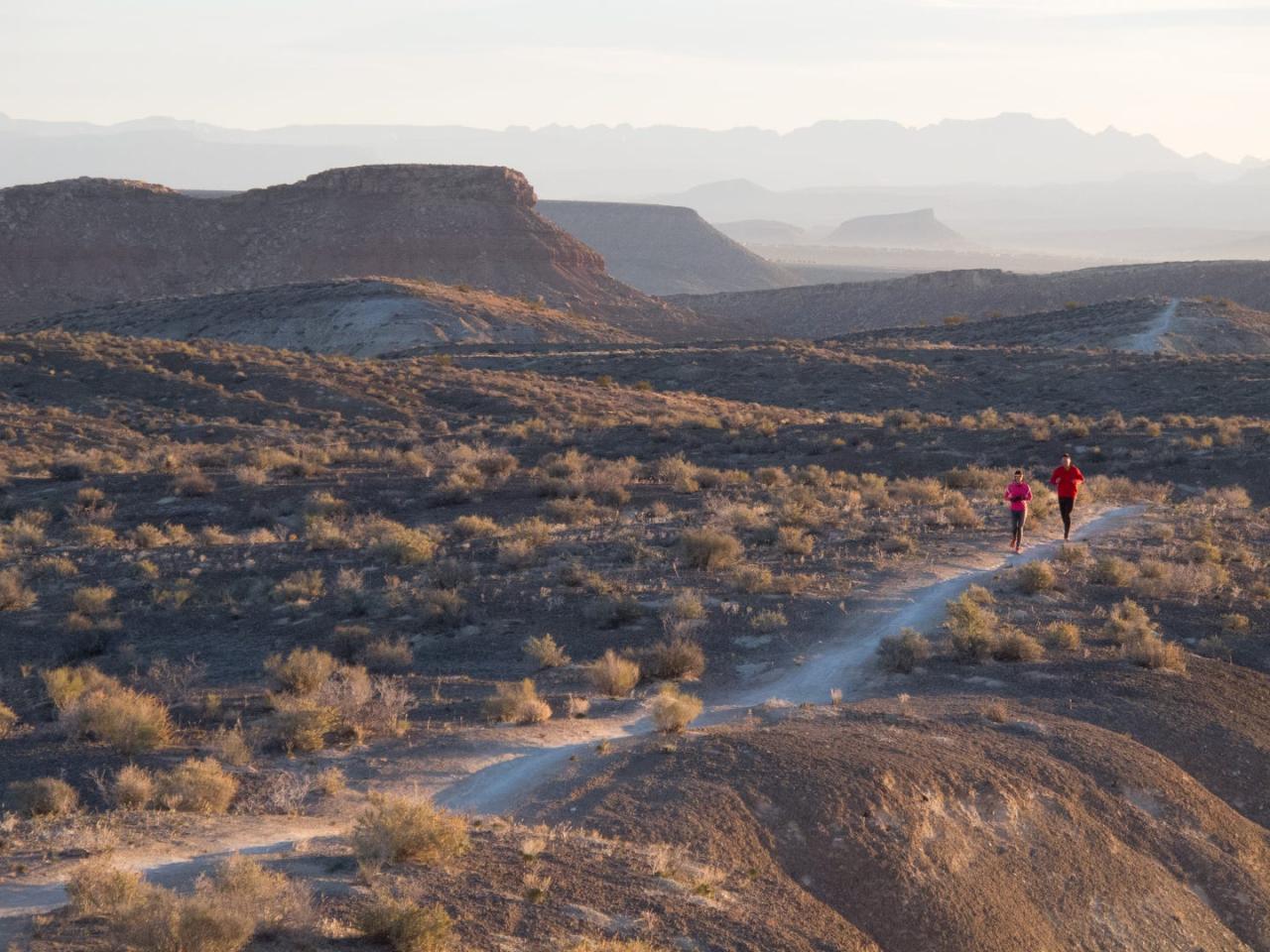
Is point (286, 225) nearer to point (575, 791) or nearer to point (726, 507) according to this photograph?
point (726, 507)

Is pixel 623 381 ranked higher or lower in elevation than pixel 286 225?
lower

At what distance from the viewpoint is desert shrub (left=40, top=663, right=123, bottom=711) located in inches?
426

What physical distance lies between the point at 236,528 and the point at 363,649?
8433 mm

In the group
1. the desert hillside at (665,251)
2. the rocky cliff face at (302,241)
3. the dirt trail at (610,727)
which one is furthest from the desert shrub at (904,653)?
the desert hillside at (665,251)

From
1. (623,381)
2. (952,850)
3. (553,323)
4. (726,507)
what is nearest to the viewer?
(952,850)

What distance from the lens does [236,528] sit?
2072 cm

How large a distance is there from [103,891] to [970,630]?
9.00 m

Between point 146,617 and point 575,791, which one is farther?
point 146,617

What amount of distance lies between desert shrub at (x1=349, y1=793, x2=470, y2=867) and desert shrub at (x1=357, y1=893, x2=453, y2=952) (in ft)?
2.36

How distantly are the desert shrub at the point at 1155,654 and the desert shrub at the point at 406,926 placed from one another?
8.96 metres

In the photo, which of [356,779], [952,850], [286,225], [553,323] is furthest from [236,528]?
[286,225]

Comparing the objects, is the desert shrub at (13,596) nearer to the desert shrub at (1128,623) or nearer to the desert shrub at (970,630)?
the desert shrub at (970,630)

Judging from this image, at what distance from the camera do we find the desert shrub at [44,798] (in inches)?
322

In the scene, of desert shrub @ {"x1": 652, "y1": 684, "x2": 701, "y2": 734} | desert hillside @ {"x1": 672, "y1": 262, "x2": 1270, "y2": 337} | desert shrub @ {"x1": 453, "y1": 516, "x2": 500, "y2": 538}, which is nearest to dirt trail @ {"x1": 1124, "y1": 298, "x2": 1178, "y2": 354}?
desert hillside @ {"x1": 672, "y1": 262, "x2": 1270, "y2": 337}
